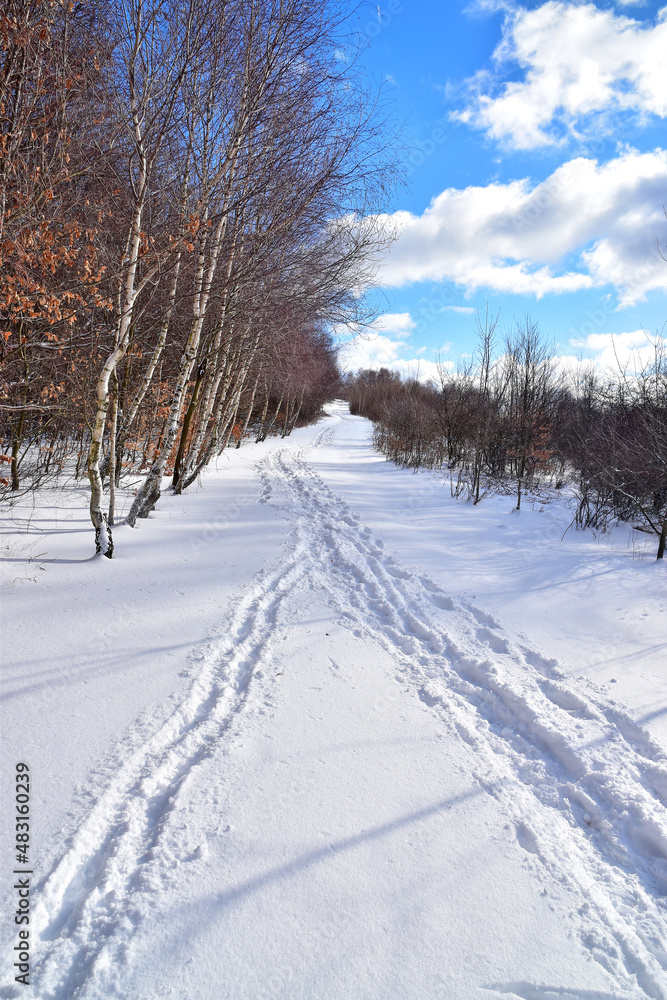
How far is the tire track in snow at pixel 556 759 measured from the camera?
1.92 meters

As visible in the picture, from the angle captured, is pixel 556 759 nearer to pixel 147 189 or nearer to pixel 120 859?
pixel 120 859

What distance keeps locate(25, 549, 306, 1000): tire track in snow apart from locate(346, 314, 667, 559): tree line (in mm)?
6750

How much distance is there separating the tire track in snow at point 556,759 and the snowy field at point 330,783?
13 mm

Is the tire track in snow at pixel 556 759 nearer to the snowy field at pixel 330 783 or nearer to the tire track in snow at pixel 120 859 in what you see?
the snowy field at pixel 330 783

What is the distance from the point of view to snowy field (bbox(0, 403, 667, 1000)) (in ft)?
5.55

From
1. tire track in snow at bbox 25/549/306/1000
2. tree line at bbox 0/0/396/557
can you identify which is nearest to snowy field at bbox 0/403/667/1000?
tire track in snow at bbox 25/549/306/1000

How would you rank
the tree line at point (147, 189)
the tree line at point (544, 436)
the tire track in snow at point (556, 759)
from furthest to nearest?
the tree line at point (544, 436), the tree line at point (147, 189), the tire track in snow at point (556, 759)

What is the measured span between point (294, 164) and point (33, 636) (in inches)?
238

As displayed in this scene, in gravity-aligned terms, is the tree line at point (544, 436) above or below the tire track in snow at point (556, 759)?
above

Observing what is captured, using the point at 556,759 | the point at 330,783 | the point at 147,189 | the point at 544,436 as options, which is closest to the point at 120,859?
the point at 330,783

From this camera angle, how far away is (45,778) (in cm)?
238

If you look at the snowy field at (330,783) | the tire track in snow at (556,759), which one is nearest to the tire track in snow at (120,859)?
the snowy field at (330,783)

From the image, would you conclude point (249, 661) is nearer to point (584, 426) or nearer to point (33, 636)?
point (33, 636)

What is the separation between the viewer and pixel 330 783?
98.5 inches
